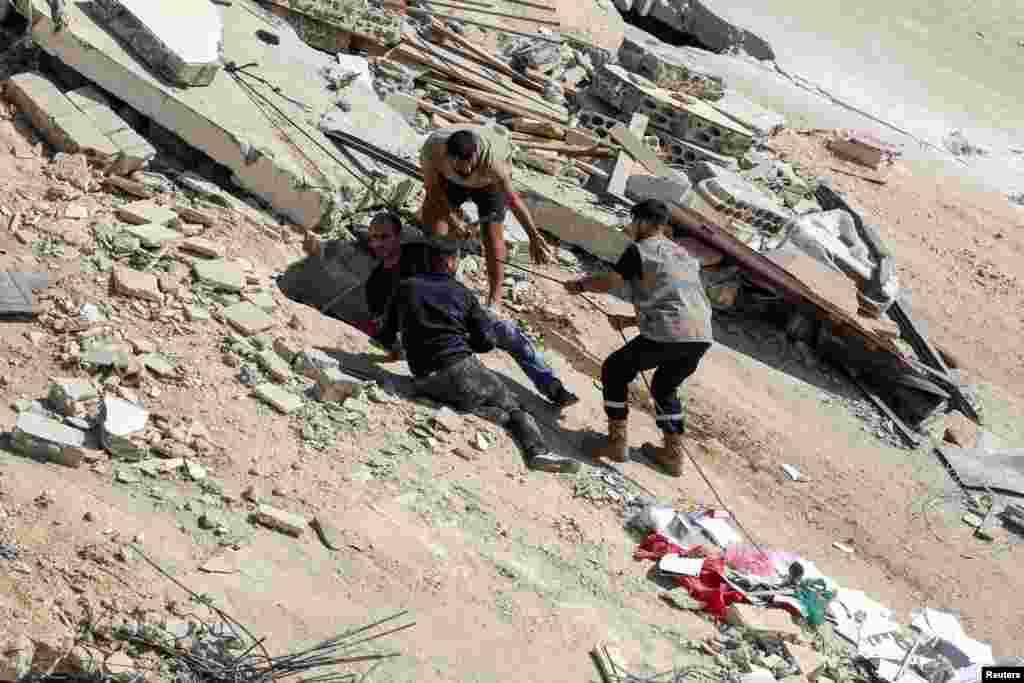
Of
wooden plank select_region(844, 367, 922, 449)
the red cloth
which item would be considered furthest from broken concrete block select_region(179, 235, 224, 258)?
wooden plank select_region(844, 367, 922, 449)

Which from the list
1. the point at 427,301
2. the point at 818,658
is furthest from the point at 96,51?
the point at 818,658

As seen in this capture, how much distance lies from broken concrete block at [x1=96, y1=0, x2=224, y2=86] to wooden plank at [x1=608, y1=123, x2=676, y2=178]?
3.89 metres

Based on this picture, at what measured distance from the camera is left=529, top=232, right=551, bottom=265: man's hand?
28.4ft

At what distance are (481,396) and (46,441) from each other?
2650 mm

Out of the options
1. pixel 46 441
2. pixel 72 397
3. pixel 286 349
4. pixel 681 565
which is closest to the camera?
pixel 46 441

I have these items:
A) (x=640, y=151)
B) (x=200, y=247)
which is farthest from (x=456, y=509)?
(x=640, y=151)

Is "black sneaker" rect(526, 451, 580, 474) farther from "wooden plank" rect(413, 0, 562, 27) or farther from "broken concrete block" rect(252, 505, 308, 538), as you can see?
"wooden plank" rect(413, 0, 562, 27)

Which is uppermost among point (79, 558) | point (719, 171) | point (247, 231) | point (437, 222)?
point (719, 171)

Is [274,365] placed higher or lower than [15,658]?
higher

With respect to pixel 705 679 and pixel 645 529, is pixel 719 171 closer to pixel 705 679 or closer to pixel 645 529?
pixel 645 529

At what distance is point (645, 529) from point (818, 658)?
1241 mm

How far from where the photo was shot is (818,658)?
6785 millimetres

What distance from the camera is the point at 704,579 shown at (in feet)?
23.3

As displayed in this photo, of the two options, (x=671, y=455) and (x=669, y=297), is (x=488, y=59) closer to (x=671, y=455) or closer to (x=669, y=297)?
(x=669, y=297)
